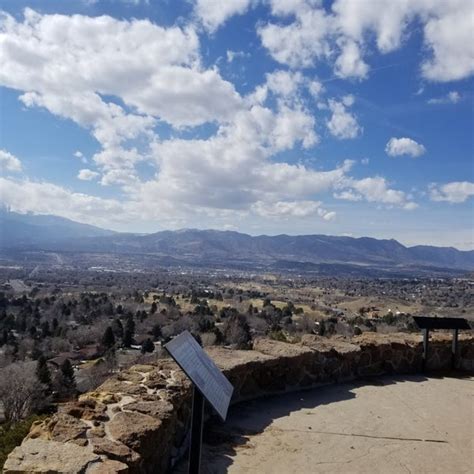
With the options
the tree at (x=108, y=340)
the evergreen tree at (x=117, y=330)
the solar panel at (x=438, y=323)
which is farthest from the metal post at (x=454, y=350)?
the evergreen tree at (x=117, y=330)

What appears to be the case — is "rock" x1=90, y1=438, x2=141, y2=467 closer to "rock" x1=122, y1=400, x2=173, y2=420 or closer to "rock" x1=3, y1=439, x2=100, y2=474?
"rock" x1=3, y1=439, x2=100, y2=474

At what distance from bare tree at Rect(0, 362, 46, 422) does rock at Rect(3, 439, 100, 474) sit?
1035 inches

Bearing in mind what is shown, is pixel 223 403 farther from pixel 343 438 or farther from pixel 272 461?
pixel 343 438

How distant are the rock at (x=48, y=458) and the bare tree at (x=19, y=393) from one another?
2630cm

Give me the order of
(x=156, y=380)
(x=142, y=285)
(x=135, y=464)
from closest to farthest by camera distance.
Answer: (x=135, y=464), (x=156, y=380), (x=142, y=285)

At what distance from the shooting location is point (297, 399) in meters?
7.49

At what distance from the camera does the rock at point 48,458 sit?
3.24 metres

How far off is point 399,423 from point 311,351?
1.87 meters

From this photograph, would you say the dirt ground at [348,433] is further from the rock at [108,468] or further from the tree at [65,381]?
the tree at [65,381]

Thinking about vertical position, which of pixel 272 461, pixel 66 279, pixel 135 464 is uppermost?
pixel 135 464

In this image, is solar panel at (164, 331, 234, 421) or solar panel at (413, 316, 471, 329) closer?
solar panel at (164, 331, 234, 421)

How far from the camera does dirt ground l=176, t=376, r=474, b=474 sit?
5.26 metres

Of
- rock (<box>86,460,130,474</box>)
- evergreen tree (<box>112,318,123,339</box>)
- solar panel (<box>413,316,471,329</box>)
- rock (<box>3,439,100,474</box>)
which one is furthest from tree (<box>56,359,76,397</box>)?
rock (<box>86,460,130,474</box>)

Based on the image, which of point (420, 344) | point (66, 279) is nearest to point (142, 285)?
point (66, 279)
